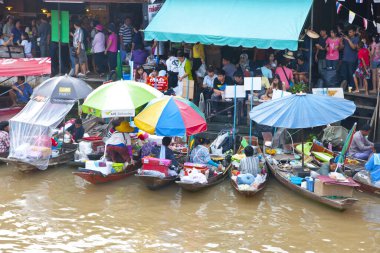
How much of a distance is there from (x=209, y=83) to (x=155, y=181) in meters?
5.20

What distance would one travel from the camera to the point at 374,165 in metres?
14.4

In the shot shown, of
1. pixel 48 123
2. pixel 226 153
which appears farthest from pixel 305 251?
pixel 48 123

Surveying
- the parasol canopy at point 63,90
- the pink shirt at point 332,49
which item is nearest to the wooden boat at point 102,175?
the parasol canopy at point 63,90

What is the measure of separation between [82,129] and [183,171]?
14.2 ft

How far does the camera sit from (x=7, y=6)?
25.6 metres

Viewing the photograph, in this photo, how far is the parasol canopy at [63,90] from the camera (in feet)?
54.5

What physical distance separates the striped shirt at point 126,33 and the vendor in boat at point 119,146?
646cm

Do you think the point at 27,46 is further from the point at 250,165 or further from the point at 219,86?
the point at 250,165

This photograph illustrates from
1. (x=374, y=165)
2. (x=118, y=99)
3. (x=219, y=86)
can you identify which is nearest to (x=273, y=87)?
(x=219, y=86)

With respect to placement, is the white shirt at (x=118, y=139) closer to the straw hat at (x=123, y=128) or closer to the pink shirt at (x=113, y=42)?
the straw hat at (x=123, y=128)

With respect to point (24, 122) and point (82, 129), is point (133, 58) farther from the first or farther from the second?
point (24, 122)

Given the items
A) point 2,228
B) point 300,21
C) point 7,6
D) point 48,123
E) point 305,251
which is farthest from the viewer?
point 7,6

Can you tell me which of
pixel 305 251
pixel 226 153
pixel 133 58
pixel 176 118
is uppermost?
pixel 133 58

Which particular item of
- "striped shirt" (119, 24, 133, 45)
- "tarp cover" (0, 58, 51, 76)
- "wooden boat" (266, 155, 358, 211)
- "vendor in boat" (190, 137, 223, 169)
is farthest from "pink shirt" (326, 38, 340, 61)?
"tarp cover" (0, 58, 51, 76)
